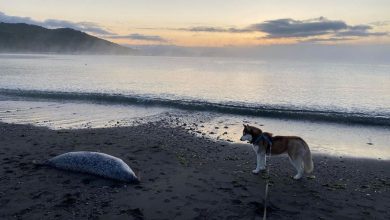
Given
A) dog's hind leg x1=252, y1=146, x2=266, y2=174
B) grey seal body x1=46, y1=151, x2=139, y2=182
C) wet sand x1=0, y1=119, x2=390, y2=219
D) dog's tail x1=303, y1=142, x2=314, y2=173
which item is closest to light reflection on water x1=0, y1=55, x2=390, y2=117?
wet sand x1=0, y1=119, x2=390, y2=219

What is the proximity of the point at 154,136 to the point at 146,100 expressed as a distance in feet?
40.9

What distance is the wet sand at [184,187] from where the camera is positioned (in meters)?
8.05

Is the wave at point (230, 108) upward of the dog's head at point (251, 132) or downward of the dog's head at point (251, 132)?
downward

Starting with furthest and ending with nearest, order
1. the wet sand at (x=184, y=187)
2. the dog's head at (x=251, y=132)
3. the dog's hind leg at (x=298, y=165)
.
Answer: the dog's head at (x=251, y=132) → the dog's hind leg at (x=298, y=165) → the wet sand at (x=184, y=187)

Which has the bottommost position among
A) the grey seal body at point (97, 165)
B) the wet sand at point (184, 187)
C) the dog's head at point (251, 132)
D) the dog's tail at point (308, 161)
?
the wet sand at point (184, 187)

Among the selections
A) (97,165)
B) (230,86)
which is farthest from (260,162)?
(230,86)

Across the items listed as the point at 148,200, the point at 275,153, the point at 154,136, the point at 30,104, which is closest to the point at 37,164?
the point at 148,200

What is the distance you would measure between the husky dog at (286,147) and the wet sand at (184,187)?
53 centimetres

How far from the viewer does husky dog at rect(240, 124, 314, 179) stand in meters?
9.99

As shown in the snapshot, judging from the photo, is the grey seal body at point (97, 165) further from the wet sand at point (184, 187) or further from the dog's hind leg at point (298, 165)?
the dog's hind leg at point (298, 165)

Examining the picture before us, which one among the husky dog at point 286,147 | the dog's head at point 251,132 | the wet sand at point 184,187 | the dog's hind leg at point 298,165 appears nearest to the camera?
the wet sand at point 184,187

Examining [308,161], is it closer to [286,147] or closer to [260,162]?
[286,147]

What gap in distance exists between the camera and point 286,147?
10203mm

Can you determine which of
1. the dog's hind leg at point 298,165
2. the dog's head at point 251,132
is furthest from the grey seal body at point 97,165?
the dog's hind leg at point 298,165
